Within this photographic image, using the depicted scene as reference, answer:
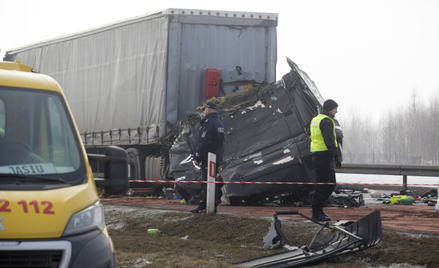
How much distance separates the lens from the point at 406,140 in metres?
85.4

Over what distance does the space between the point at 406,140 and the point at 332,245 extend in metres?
83.7

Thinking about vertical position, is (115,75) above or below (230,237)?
above

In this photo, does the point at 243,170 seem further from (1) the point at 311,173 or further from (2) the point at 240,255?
(2) the point at 240,255

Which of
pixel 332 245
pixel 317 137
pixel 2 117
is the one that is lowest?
pixel 332 245

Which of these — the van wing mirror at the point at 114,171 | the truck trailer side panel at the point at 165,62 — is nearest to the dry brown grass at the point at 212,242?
the van wing mirror at the point at 114,171

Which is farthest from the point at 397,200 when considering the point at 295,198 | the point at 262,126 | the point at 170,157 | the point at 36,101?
the point at 36,101

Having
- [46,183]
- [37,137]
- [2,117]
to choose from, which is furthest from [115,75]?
[46,183]

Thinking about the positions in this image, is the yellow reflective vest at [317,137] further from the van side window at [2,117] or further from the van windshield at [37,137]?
the van side window at [2,117]

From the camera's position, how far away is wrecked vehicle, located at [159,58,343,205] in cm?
1021

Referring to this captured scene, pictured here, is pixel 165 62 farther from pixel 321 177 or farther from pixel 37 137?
pixel 37 137

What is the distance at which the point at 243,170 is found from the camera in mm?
10594

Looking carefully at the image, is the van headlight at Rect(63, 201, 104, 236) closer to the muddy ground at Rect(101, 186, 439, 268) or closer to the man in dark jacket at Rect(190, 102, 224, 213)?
the muddy ground at Rect(101, 186, 439, 268)

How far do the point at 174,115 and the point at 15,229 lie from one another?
9.95m

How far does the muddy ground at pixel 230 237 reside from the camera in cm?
584
